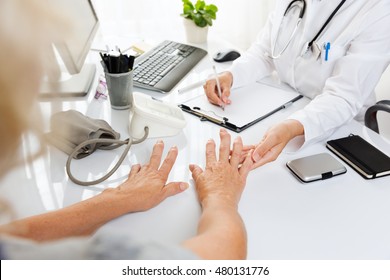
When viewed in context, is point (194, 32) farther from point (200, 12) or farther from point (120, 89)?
point (120, 89)

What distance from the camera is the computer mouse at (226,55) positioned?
1391mm

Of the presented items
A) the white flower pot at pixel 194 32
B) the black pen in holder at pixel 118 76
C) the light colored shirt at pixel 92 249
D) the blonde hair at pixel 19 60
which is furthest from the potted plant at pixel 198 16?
the light colored shirt at pixel 92 249

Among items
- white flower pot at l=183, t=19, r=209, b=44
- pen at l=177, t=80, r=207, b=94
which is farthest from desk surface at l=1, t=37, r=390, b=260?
white flower pot at l=183, t=19, r=209, b=44

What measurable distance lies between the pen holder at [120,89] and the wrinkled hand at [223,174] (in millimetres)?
311

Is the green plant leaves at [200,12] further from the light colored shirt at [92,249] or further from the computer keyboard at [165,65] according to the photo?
the light colored shirt at [92,249]

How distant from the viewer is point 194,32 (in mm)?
1553

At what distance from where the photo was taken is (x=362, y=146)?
847 millimetres

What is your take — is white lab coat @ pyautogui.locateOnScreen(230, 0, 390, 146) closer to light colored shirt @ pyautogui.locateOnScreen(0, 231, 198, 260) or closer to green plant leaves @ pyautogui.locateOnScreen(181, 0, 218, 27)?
green plant leaves @ pyautogui.locateOnScreen(181, 0, 218, 27)

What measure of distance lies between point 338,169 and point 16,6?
0.66m

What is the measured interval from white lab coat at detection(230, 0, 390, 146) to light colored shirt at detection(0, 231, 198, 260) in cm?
59

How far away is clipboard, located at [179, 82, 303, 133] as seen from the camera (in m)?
0.97

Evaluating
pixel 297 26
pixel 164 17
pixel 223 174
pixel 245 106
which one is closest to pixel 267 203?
pixel 223 174

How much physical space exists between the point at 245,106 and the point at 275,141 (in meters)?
0.22

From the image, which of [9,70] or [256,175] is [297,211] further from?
[9,70]
